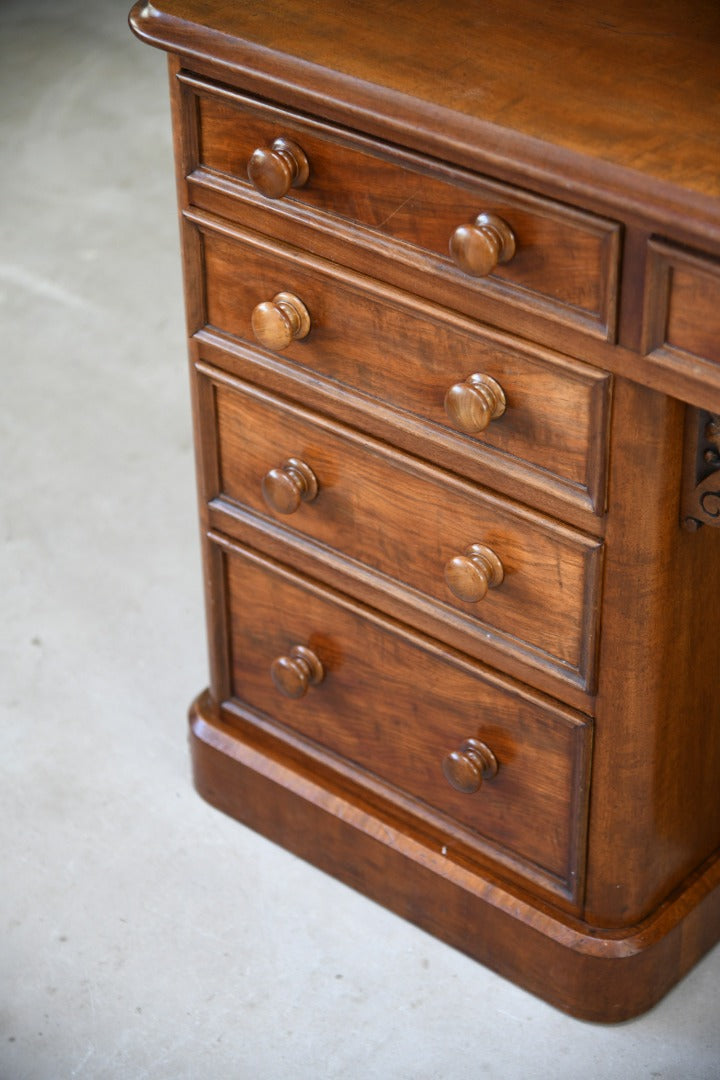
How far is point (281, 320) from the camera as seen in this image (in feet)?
5.19

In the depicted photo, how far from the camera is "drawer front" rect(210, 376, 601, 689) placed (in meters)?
1.53

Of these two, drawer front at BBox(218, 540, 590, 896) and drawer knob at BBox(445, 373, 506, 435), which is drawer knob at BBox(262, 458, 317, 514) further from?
drawer knob at BBox(445, 373, 506, 435)

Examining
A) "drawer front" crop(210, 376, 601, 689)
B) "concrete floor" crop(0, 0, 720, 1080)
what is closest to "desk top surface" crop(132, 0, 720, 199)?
"drawer front" crop(210, 376, 601, 689)

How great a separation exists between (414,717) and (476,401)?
1.45ft

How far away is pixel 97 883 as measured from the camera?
1948mm

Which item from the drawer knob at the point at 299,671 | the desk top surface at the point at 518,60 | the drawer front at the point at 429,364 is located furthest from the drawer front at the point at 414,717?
the desk top surface at the point at 518,60

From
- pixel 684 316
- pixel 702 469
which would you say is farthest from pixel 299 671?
pixel 684 316

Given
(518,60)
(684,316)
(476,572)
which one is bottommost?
(476,572)

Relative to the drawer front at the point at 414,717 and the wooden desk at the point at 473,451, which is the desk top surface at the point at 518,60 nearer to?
the wooden desk at the point at 473,451

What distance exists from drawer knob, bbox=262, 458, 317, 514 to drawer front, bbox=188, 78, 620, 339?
0.29m

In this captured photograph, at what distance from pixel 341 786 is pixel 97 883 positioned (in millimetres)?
331

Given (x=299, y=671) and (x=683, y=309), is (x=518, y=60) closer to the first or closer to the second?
(x=683, y=309)

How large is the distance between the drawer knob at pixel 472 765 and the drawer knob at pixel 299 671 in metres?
0.20

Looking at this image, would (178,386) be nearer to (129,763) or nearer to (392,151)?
(129,763)
